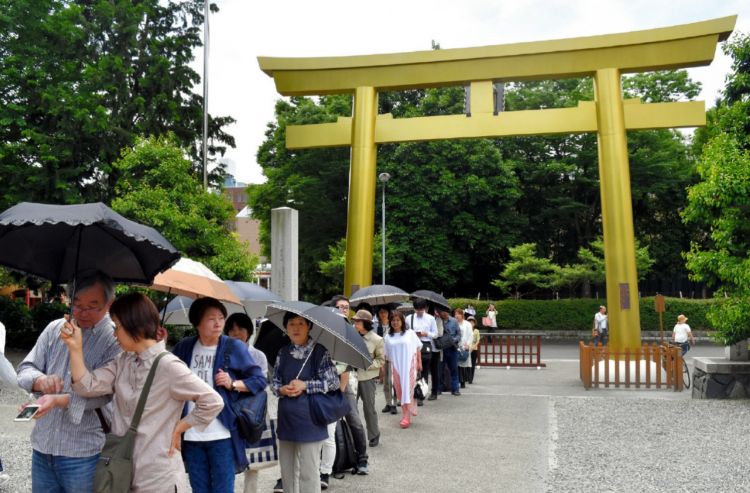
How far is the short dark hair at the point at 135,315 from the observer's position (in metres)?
3.31

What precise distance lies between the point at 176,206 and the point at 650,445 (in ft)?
47.1

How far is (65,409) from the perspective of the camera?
339 centimetres

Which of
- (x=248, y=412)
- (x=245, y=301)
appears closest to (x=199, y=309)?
(x=248, y=412)

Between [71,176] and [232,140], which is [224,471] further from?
[232,140]

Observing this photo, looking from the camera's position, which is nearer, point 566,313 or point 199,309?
point 199,309

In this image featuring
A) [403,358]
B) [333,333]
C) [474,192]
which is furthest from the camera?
[474,192]

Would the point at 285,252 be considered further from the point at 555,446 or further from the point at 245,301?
the point at 555,446

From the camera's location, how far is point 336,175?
34.8m

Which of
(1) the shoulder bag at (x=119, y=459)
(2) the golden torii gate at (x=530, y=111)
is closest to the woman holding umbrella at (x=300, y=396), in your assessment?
(1) the shoulder bag at (x=119, y=459)

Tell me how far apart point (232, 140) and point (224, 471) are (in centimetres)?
2678

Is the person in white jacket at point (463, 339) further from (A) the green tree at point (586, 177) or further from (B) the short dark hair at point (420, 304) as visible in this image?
(A) the green tree at point (586, 177)

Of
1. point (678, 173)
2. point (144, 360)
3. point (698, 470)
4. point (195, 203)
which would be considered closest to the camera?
point (144, 360)

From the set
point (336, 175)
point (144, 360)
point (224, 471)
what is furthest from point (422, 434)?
point (336, 175)

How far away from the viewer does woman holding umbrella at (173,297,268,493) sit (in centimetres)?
428
